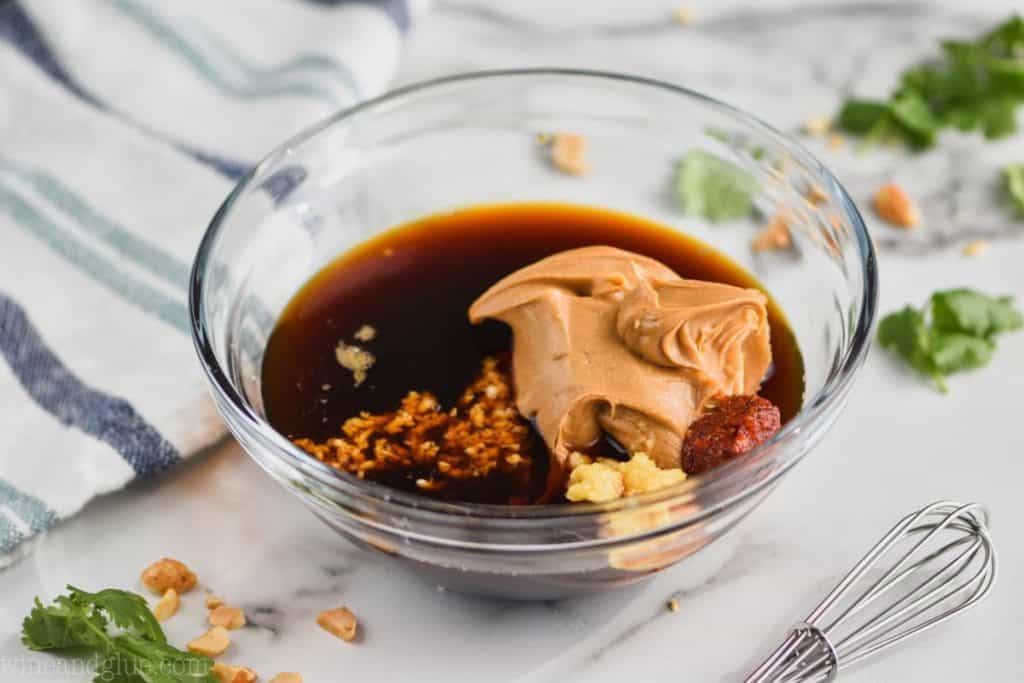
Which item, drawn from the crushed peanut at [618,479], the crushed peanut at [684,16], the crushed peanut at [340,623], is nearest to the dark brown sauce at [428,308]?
the crushed peanut at [618,479]

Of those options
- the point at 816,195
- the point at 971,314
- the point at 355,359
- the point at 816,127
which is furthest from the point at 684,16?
the point at 355,359

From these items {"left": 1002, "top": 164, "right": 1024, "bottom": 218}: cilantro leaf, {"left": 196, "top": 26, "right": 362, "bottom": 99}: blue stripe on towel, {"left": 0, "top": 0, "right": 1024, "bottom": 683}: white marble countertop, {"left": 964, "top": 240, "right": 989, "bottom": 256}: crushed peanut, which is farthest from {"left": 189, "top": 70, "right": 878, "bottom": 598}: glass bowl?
{"left": 1002, "top": 164, "right": 1024, "bottom": 218}: cilantro leaf

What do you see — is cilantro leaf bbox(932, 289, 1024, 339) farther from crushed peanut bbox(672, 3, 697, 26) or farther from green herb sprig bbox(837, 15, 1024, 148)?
crushed peanut bbox(672, 3, 697, 26)

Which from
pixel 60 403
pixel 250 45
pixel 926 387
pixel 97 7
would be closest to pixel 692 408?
pixel 926 387

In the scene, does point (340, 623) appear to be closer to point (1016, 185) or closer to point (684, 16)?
point (1016, 185)

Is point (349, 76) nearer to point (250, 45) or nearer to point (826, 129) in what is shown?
point (250, 45)

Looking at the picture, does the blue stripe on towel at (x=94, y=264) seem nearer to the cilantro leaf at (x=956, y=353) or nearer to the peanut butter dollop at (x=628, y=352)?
the peanut butter dollop at (x=628, y=352)
